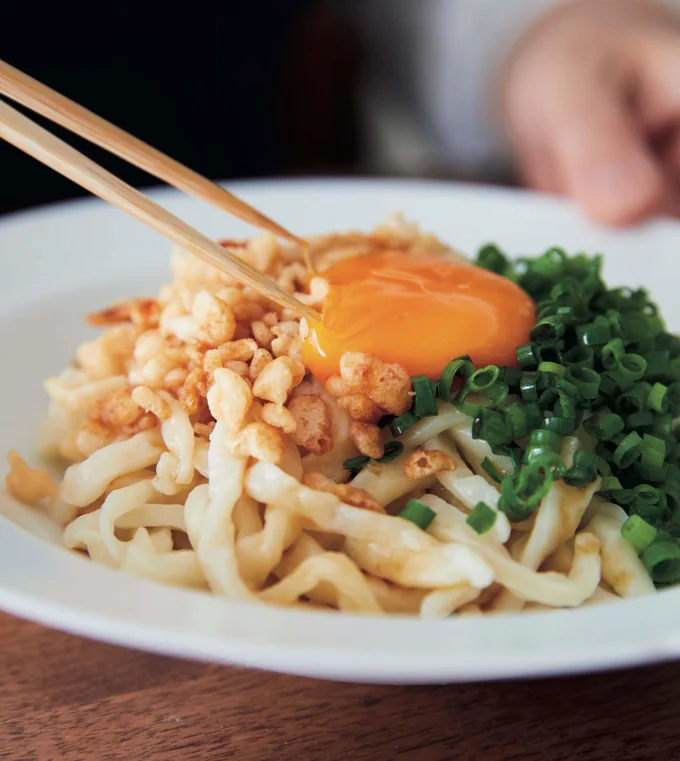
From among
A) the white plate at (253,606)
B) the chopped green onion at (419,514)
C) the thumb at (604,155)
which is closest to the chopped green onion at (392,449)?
the chopped green onion at (419,514)

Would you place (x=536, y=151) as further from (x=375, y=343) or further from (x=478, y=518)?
(x=478, y=518)

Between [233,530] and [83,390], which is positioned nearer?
[233,530]

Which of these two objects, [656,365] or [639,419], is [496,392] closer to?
[639,419]

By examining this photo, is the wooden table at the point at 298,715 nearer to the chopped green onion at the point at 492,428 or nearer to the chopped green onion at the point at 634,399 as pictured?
the chopped green onion at the point at 492,428

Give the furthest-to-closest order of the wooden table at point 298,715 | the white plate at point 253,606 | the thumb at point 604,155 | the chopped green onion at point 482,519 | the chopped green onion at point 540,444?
the thumb at point 604,155, the chopped green onion at point 540,444, the chopped green onion at point 482,519, the wooden table at point 298,715, the white plate at point 253,606

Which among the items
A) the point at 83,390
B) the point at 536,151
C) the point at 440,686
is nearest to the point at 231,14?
the point at 536,151
